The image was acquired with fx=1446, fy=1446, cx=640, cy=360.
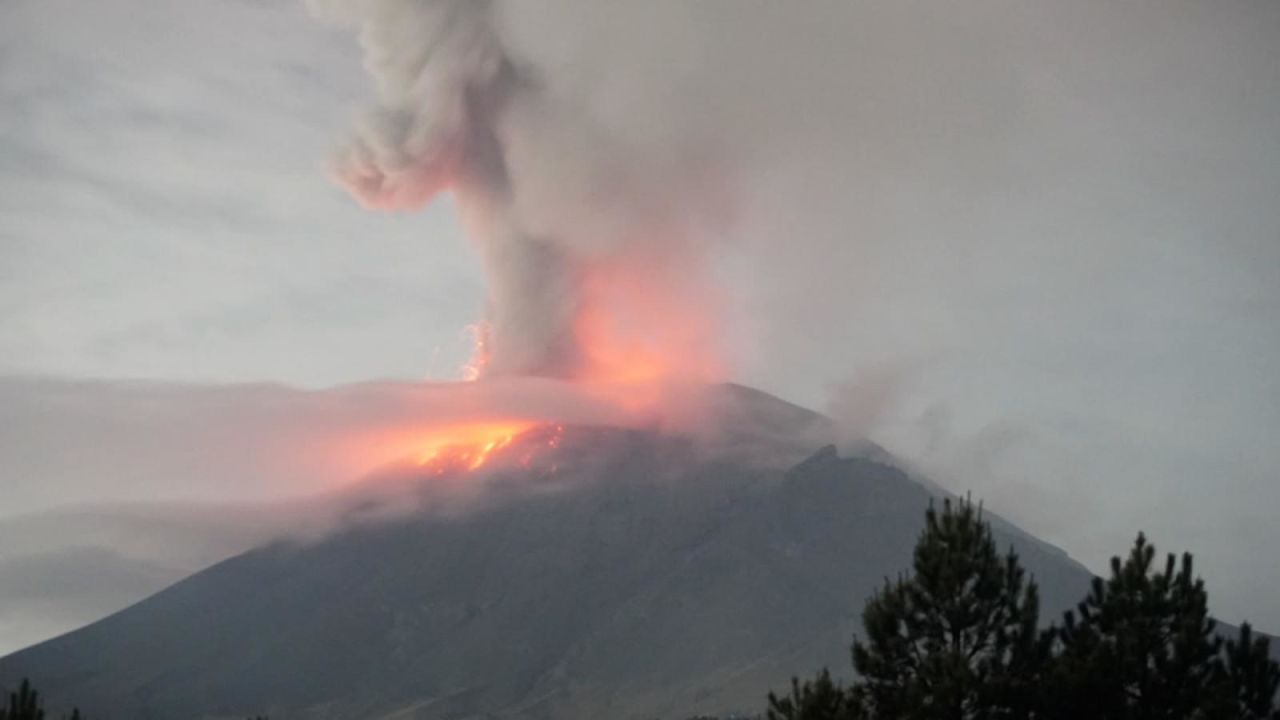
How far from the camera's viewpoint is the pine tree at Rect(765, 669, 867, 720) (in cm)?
3759

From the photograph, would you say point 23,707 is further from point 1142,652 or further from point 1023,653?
point 1142,652

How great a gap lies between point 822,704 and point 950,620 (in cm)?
427

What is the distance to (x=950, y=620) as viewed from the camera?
38844 millimetres

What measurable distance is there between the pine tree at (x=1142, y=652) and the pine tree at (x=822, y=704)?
17.0ft

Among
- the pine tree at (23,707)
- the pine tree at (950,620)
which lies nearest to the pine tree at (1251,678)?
the pine tree at (950,620)

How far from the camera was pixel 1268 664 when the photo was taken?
37.4 meters

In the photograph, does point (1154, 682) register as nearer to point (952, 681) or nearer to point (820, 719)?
point (952, 681)

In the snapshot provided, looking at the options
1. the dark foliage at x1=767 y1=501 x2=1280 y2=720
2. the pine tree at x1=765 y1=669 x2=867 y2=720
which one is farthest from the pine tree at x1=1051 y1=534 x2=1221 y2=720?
the pine tree at x1=765 y1=669 x2=867 y2=720

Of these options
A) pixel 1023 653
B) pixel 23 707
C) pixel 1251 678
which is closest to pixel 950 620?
pixel 1023 653

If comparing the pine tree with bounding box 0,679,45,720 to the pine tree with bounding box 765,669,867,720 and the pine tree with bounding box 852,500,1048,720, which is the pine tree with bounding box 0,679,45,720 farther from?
the pine tree with bounding box 852,500,1048,720

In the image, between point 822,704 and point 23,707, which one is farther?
point 23,707

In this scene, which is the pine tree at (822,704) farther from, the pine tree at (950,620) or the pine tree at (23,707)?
the pine tree at (23,707)

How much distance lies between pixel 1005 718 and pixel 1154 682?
4.12 metres

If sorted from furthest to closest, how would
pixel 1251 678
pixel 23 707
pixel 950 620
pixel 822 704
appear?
pixel 23 707 < pixel 950 620 < pixel 822 704 < pixel 1251 678
